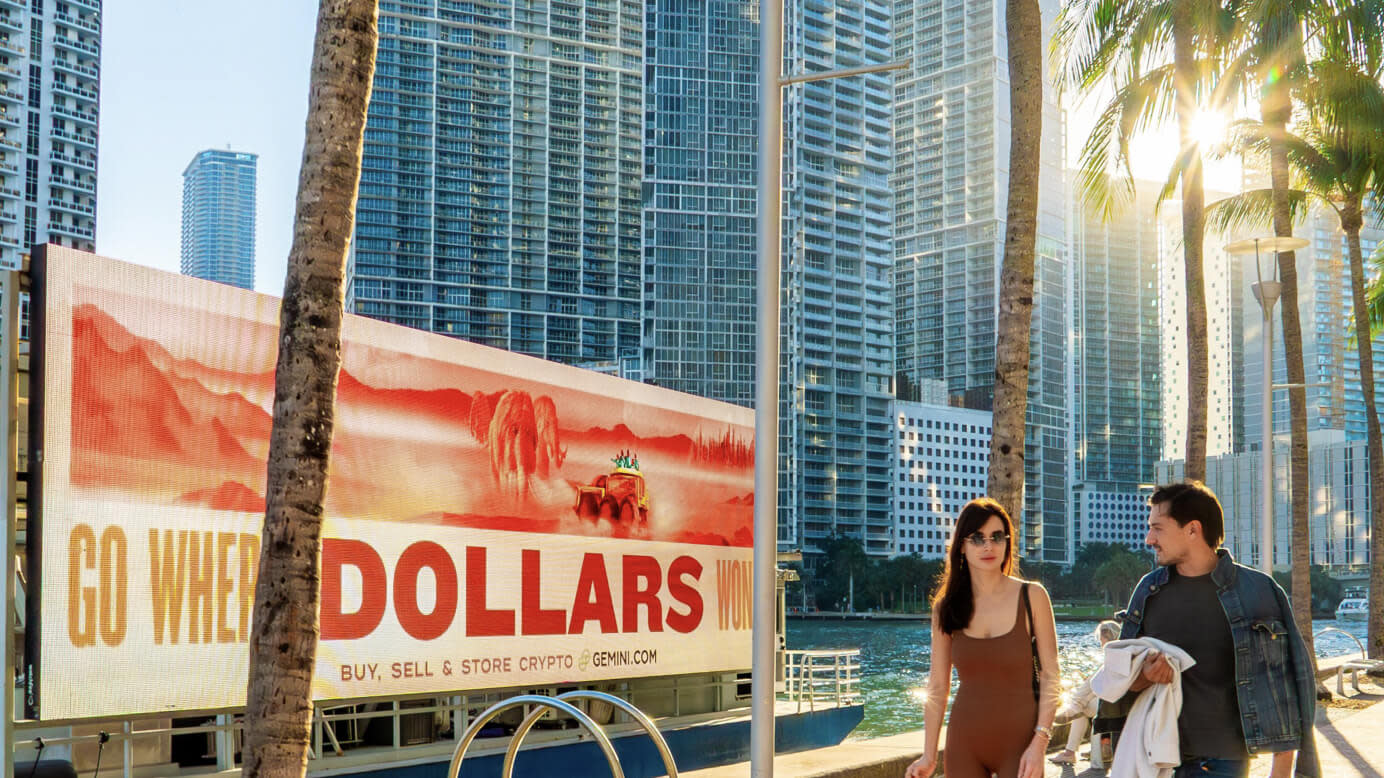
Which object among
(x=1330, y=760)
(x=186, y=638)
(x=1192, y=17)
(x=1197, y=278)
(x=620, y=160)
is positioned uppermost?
(x=620, y=160)

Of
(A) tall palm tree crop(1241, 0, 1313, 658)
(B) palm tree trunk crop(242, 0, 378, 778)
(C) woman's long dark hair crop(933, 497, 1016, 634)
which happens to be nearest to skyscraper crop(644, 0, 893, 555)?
(A) tall palm tree crop(1241, 0, 1313, 658)

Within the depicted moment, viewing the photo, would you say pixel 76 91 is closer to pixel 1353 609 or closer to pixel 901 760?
pixel 1353 609

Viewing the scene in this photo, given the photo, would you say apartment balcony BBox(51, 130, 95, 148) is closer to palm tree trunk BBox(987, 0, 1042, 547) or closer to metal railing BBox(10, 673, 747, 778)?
metal railing BBox(10, 673, 747, 778)

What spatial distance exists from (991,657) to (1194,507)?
2.85 feet

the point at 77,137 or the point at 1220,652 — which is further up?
the point at 77,137

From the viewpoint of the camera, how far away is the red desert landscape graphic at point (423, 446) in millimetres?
8414

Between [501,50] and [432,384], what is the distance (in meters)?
148

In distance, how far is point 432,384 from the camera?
10.9m

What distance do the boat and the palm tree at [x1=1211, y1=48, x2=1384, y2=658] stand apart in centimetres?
8940

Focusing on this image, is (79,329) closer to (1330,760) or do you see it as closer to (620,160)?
(1330,760)

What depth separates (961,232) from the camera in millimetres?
162500

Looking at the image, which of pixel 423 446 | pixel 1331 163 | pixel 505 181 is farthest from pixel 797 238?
pixel 423 446

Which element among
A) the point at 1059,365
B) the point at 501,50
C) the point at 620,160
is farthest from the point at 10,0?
the point at 1059,365

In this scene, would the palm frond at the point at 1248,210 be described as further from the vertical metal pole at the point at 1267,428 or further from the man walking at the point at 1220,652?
the man walking at the point at 1220,652
